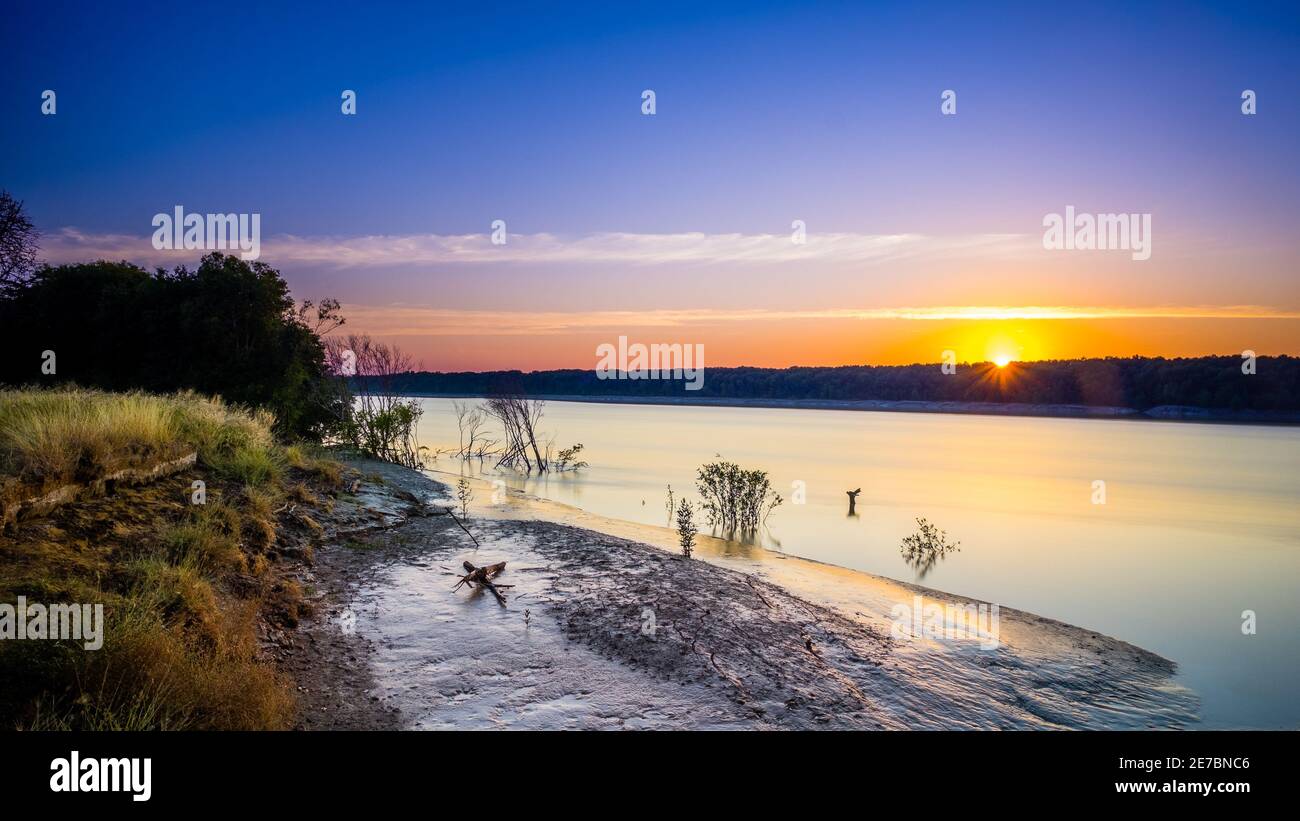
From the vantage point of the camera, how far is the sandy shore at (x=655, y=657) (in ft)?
18.3

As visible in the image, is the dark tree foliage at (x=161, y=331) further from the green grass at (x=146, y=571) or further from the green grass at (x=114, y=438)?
the green grass at (x=146, y=571)

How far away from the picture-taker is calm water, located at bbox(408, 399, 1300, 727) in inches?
417

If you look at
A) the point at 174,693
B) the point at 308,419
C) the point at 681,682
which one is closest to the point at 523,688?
the point at 681,682

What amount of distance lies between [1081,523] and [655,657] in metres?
20.0

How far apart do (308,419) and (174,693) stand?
20613 mm

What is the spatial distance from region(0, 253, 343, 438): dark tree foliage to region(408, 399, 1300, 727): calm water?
9434 mm

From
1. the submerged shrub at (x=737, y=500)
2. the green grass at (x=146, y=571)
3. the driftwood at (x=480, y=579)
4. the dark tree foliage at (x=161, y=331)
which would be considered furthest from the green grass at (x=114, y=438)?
the submerged shrub at (x=737, y=500)

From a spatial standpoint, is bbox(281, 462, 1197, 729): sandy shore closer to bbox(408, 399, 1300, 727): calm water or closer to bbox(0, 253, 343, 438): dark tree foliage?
bbox(408, 399, 1300, 727): calm water

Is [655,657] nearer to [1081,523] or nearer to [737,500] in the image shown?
[737,500]

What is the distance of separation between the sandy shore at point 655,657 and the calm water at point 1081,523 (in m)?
1.83

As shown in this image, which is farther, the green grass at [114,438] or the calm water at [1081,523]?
the calm water at [1081,523]

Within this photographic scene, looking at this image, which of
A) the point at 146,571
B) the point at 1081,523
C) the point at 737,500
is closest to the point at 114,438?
the point at 146,571
